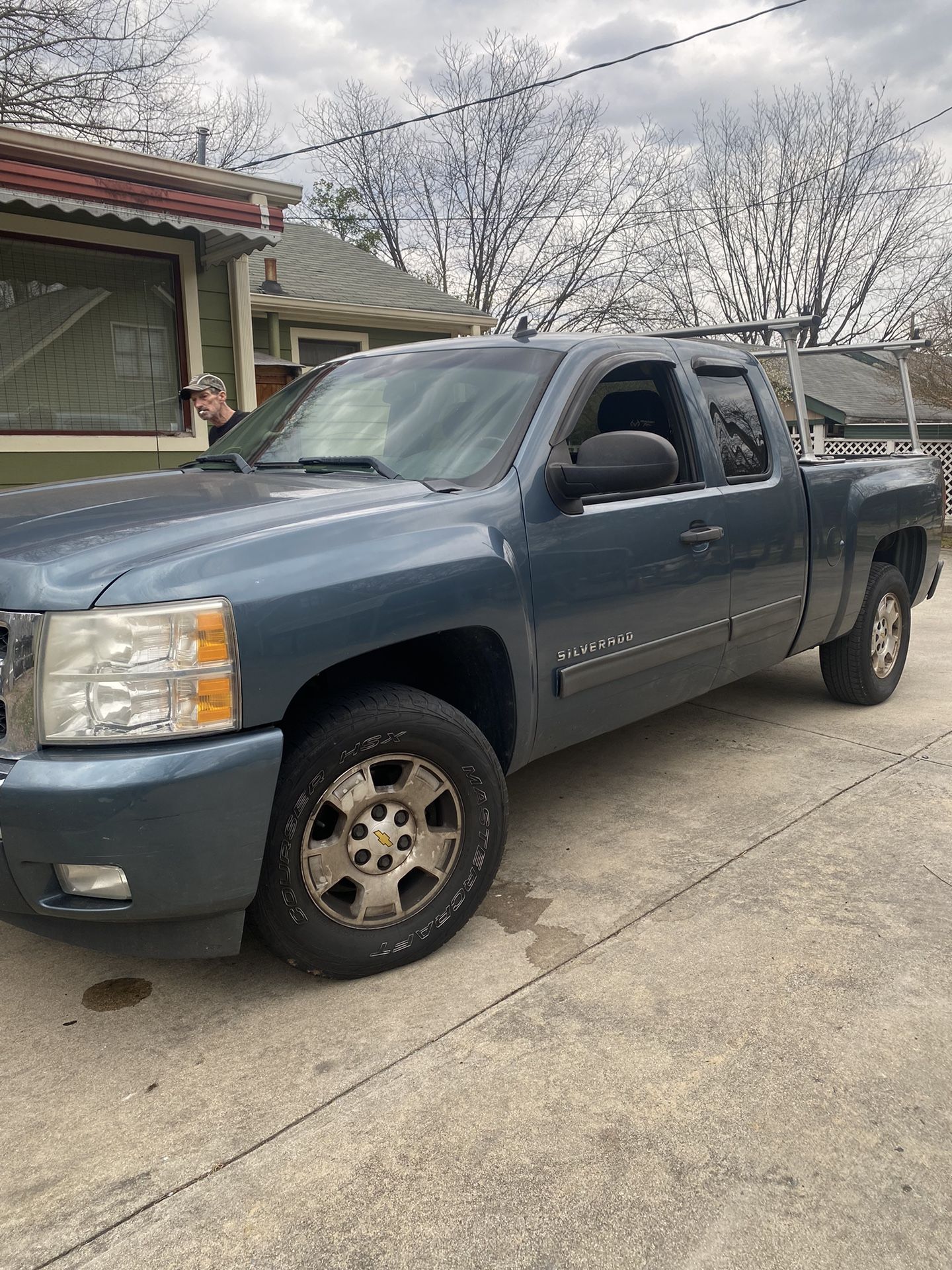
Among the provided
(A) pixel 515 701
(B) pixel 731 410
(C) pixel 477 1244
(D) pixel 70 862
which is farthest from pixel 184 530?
(B) pixel 731 410

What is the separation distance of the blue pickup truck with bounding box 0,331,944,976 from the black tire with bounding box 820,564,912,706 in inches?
38.4

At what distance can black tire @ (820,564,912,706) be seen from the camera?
518cm

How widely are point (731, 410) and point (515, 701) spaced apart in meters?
1.94

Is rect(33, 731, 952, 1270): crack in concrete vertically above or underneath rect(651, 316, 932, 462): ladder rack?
underneath

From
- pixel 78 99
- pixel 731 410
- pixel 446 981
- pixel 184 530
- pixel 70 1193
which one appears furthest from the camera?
pixel 78 99

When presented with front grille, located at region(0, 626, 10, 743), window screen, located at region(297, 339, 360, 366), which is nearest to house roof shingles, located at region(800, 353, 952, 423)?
window screen, located at region(297, 339, 360, 366)

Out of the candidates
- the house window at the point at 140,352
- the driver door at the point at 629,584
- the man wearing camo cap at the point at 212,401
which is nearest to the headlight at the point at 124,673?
the driver door at the point at 629,584

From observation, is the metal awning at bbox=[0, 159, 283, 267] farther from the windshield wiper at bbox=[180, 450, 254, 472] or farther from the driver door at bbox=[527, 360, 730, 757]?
the driver door at bbox=[527, 360, 730, 757]

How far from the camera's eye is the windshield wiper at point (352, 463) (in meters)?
3.24

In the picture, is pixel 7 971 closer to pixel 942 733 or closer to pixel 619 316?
pixel 942 733

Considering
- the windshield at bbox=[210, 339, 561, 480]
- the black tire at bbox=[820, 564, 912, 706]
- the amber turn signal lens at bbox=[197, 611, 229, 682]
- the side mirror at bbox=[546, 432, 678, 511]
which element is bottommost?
the black tire at bbox=[820, 564, 912, 706]

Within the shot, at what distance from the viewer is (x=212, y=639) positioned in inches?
89.8

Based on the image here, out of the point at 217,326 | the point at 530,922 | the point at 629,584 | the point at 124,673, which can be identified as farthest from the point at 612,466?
the point at 217,326

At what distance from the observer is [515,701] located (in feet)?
10.1
